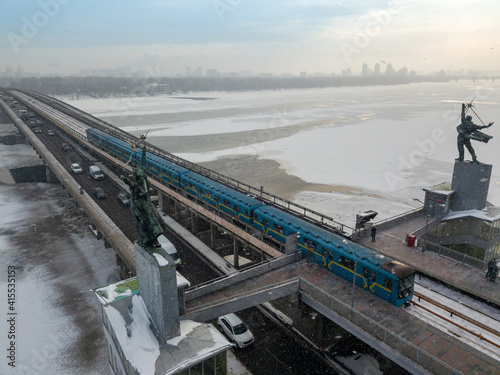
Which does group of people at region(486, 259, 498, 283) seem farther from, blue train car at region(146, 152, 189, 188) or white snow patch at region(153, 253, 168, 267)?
blue train car at region(146, 152, 189, 188)

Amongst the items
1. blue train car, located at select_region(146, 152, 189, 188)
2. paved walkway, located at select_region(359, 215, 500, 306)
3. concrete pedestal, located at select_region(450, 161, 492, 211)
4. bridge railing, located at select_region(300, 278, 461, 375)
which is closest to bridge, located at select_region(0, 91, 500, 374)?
bridge railing, located at select_region(300, 278, 461, 375)

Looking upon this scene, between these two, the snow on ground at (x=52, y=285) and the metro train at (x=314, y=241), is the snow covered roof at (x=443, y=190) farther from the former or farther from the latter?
the snow on ground at (x=52, y=285)

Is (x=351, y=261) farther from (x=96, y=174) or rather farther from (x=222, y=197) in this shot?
(x=96, y=174)

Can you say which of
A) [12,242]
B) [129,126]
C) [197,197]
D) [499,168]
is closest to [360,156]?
[499,168]

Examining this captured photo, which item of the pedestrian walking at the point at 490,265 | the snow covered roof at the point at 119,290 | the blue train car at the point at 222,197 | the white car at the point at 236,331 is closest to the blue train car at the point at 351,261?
the blue train car at the point at 222,197

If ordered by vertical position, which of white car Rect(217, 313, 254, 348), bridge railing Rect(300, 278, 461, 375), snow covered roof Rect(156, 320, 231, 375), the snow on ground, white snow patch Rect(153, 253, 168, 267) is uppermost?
white snow patch Rect(153, 253, 168, 267)

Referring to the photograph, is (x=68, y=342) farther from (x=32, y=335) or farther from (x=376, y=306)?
(x=376, y=306)
